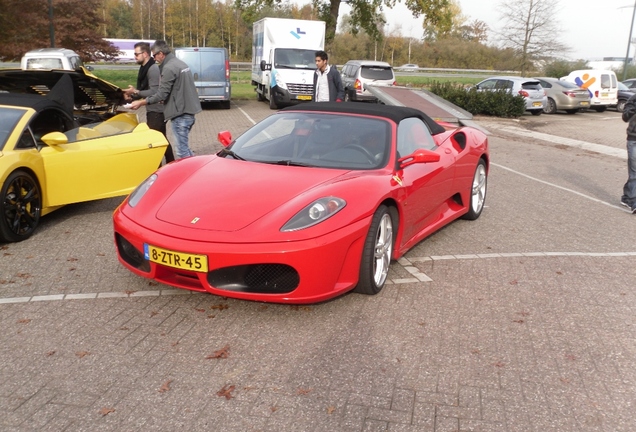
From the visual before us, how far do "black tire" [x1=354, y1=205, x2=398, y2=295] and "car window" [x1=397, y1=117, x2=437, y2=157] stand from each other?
0.75 m

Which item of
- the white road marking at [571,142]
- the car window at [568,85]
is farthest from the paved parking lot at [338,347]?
the car window at [568,85]

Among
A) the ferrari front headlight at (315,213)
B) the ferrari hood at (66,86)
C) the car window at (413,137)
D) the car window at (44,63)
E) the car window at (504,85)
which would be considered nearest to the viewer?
the ferrari front headlight at (315,213)

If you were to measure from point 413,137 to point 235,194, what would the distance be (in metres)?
2.02

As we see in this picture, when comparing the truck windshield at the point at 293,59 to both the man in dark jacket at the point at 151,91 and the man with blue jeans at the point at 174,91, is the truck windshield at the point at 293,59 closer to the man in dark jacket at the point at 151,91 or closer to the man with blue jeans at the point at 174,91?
the man in dark jacket at the point at 151,91

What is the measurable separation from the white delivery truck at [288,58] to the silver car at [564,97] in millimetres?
10250

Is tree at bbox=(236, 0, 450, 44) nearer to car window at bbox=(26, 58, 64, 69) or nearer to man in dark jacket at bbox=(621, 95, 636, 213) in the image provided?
car window at bbox=(26, 58, 64, 69)

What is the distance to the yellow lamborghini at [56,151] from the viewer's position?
5988 mm

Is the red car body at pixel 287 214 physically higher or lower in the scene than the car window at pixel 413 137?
lower

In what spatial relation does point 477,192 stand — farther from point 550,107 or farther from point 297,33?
point 550,107

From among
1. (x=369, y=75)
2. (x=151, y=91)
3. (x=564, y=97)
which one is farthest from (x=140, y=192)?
(x=564, y=97)

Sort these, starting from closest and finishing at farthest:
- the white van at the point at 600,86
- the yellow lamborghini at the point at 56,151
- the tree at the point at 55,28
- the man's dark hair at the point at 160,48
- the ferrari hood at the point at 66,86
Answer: the yellow lamborghini at the point at 56,151 < the ferrari hood at the point at 66,86 < the man's dark hair at the point at 160,48 < the tree at the point at 55,28 < the white van at the point at 600,86

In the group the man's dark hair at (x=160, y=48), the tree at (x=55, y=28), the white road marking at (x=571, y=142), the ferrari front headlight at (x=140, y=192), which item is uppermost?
the tree at (x=55, y=28)

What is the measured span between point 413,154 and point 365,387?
2.37m

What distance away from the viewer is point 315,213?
4.31 metres
